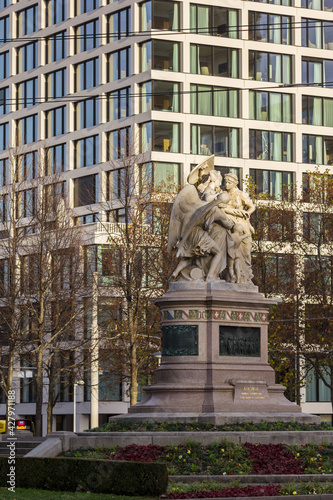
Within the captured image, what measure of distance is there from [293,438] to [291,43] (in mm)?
56939

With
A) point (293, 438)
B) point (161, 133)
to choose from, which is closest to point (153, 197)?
point (161, 133)

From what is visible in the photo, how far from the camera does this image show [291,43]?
81000 millimetres

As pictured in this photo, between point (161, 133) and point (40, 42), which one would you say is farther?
point (40, 42)

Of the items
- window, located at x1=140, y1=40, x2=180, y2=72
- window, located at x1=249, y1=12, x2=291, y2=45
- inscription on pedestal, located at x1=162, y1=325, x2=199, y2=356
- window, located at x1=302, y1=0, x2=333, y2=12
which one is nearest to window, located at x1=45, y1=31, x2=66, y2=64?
window, located at x1=140, y1=40, x2=180, y2=72

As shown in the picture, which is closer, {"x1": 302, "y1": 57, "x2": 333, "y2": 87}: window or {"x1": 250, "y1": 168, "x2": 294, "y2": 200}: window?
{"x1": 250, "y1": 168, "x2": 294, "y2": 200}: window

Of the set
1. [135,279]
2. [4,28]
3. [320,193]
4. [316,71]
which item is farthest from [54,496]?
[4,28]

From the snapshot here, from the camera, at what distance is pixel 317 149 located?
266 feet

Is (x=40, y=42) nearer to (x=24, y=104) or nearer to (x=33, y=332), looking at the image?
(x=24, y=104)

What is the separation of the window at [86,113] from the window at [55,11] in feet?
22.8

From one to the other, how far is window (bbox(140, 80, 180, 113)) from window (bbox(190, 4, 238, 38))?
4529 millimetres

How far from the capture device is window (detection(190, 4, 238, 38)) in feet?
257

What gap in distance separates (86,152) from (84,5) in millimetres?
10955

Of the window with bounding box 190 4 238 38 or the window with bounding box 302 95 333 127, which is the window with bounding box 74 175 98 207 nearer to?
the window with bounding box 190 4 238 38

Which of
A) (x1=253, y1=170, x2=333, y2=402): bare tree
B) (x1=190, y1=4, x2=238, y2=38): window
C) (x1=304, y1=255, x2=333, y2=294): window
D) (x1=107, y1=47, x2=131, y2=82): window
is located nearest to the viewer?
(x1=253, y1=170, x2=333, y2=402): bare tree
